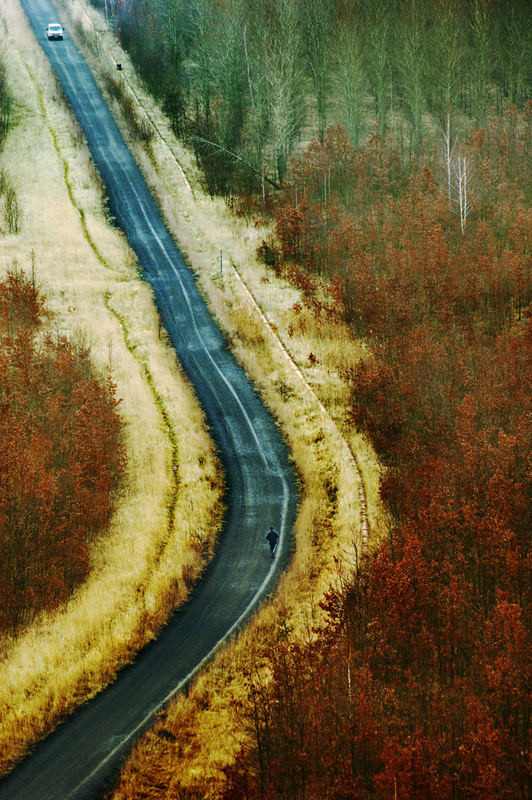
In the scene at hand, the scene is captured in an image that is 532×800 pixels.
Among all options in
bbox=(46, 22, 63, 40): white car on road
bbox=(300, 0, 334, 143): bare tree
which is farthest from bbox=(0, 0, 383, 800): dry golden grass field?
bbox=(46, 22, 63, 40): white car on road

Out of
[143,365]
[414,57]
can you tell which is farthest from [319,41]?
[143,365]

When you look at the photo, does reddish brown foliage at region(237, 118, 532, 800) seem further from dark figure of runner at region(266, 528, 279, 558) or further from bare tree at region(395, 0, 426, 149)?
bare tree at region(395, 0, 426, 149)

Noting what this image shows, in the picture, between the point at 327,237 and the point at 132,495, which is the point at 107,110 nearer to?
the point at 327,237

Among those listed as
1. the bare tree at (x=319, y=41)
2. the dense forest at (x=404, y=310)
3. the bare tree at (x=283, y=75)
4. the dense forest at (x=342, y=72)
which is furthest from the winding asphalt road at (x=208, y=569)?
Result: the bare tree at (x=319, y=41)

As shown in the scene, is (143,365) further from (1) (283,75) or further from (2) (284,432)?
(1) (283,75)

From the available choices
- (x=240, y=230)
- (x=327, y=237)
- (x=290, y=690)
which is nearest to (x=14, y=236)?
(x=240, y=230)
